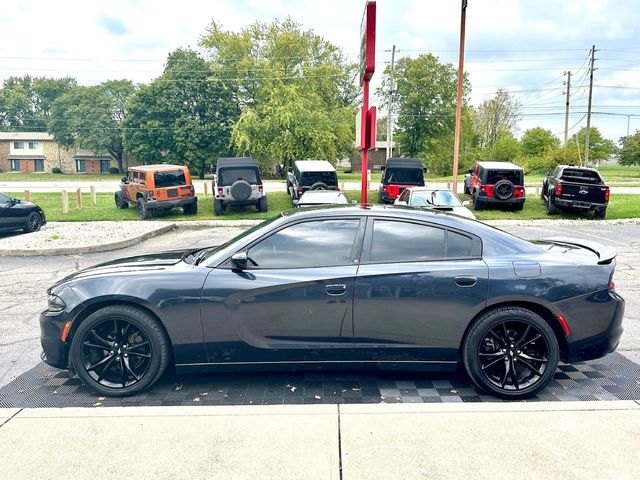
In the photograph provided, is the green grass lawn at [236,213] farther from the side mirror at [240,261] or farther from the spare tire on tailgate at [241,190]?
the side mirror at [240,261]

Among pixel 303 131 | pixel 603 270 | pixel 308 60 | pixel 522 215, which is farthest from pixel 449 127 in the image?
pixel 603 270

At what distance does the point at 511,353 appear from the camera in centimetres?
381

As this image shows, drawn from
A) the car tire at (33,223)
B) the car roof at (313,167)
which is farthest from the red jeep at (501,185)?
the car tire at (33,223)

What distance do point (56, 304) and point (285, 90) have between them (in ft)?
102

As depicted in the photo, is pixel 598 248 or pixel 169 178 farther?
pixel 169 178

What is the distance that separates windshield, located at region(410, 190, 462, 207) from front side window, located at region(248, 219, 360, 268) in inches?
360

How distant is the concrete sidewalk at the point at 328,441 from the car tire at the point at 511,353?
0.37 meters

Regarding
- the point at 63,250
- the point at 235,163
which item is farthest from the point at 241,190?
the point at 63,250

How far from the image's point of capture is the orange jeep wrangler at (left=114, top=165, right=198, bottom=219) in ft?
58.6

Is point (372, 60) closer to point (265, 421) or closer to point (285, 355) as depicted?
point (285, 355)

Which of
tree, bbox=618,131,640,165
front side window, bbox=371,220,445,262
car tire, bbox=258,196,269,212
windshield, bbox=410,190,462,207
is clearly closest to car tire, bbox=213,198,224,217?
car tire, bbox=258,196,269,212

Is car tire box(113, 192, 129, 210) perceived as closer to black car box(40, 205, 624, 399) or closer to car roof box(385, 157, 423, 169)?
car roof box(385, 157, 423, 169)

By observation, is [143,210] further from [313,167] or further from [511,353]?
[511,353]

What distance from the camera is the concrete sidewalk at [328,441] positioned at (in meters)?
2.71
